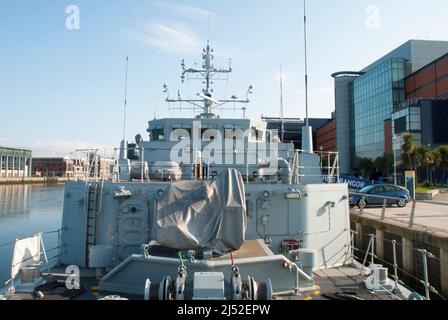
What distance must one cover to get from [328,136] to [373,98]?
47.1 feet

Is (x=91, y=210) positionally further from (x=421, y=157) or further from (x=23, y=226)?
(x=421, y=157)

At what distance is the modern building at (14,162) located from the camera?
9144 centimetres

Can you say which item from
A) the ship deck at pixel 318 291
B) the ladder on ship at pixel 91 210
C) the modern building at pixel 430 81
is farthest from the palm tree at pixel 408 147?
the ladder on ship at pixel 91 210

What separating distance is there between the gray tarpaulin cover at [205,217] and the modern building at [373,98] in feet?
159

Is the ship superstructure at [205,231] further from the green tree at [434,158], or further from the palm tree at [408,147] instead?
the green tree at [434,158]

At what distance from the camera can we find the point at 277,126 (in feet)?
179

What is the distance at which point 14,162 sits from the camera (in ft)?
320

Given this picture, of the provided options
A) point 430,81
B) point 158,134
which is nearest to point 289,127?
point 430,81

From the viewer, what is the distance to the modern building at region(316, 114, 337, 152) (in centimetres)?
6562

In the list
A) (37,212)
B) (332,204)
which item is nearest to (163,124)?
(332,204)

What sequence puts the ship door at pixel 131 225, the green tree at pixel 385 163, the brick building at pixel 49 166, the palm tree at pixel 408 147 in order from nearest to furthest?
the ship door at pixel 131 225
the palm tree at pixel 408 147
the green tree at pixel 385 163
the brick building at pixel 49 166

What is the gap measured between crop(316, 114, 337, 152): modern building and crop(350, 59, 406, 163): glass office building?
4.48m

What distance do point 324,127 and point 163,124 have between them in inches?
2402
